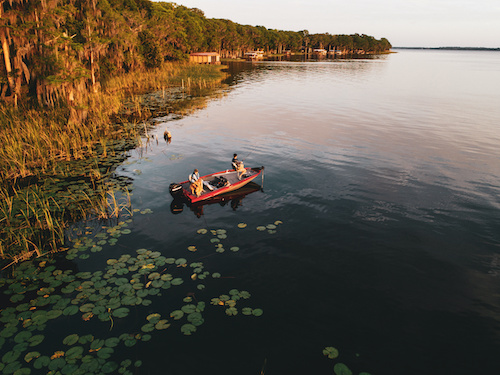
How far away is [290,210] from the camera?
15.2 m

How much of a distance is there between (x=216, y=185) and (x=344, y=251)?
24.8 feet

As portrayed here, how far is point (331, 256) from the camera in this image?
11734mm

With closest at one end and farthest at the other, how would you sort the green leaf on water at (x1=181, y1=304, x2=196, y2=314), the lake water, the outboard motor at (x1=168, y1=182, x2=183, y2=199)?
the lake water < the green leaf on water at (x1=181, y1=304, x2=196, y2=314) < the outboard motor at (x1=168, y1=182, x2=183, y2=199)

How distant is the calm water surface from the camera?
776 centimetres

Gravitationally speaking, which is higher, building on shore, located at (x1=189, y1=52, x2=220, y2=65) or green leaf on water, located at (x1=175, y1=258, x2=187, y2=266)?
building on shore, located at (x1=189, y1=52, x2=220, y2=65)

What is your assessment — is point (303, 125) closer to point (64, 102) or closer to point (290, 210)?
point (290, 210)

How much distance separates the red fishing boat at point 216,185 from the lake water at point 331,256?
0.79 meters

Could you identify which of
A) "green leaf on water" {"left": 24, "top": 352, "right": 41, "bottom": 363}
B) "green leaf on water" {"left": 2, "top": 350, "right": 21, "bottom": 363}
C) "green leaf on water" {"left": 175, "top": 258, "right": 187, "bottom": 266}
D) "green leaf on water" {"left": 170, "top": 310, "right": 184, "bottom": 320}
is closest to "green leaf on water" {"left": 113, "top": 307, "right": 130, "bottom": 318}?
"green leaf on water" {"left": 170, "top": 310, "right": 184, "bottom": 320}

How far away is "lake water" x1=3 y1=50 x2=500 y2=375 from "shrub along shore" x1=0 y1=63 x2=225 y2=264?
1.77 m

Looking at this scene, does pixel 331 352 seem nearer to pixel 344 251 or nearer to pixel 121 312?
pixel 344 251

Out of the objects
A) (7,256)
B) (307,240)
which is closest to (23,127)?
(7,256)

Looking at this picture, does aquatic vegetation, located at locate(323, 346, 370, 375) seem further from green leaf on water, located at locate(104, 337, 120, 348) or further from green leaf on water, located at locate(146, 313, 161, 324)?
green leaf on water, located at locate(104, 337, 120, 348)

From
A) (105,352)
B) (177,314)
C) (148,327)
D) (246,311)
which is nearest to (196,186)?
(177,314)

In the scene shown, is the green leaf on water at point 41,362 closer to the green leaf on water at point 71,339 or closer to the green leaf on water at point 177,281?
the green leaf on water at point 71,339
